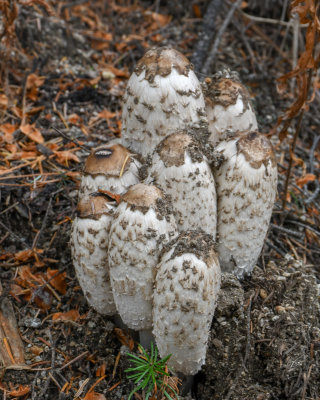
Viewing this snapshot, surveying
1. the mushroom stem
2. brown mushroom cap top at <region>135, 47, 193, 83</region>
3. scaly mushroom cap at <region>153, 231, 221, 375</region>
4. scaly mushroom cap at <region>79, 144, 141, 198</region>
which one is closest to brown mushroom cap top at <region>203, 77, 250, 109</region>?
brown mushroom cap top at <region>135, 47, 193, 83</region>

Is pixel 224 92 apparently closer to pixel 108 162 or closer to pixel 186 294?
pixel 108 162

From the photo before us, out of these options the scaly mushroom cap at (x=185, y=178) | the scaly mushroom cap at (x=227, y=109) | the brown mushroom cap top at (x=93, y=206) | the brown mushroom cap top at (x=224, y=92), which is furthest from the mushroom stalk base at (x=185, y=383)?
the brown mushroom cap top at (x=224, y=92)

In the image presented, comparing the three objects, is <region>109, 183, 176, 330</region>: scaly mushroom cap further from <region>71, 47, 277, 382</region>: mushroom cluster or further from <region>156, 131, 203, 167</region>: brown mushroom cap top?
<region>156, 131, 203, 167</region>: brown mushroom cap top

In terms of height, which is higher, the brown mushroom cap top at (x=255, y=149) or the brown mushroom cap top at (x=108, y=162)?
the brown mushroom cap top at (x=255, y=149)

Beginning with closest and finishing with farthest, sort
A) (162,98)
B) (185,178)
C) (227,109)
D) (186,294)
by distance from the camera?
(186,294), (185,178), (162,98), (227,109)

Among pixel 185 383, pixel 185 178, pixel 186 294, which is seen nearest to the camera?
pixel 186 294

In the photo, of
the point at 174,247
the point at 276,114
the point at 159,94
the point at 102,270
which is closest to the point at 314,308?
the point at 174,247

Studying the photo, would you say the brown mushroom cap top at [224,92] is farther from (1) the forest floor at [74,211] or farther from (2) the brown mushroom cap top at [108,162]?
(1) the forest floor at [74,211]

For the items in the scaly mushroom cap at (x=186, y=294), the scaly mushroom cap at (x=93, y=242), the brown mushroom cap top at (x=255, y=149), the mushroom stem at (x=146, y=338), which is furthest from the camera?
the mushroom stem at (x=146, y=338)

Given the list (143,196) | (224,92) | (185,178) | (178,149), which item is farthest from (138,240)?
(224,92)
